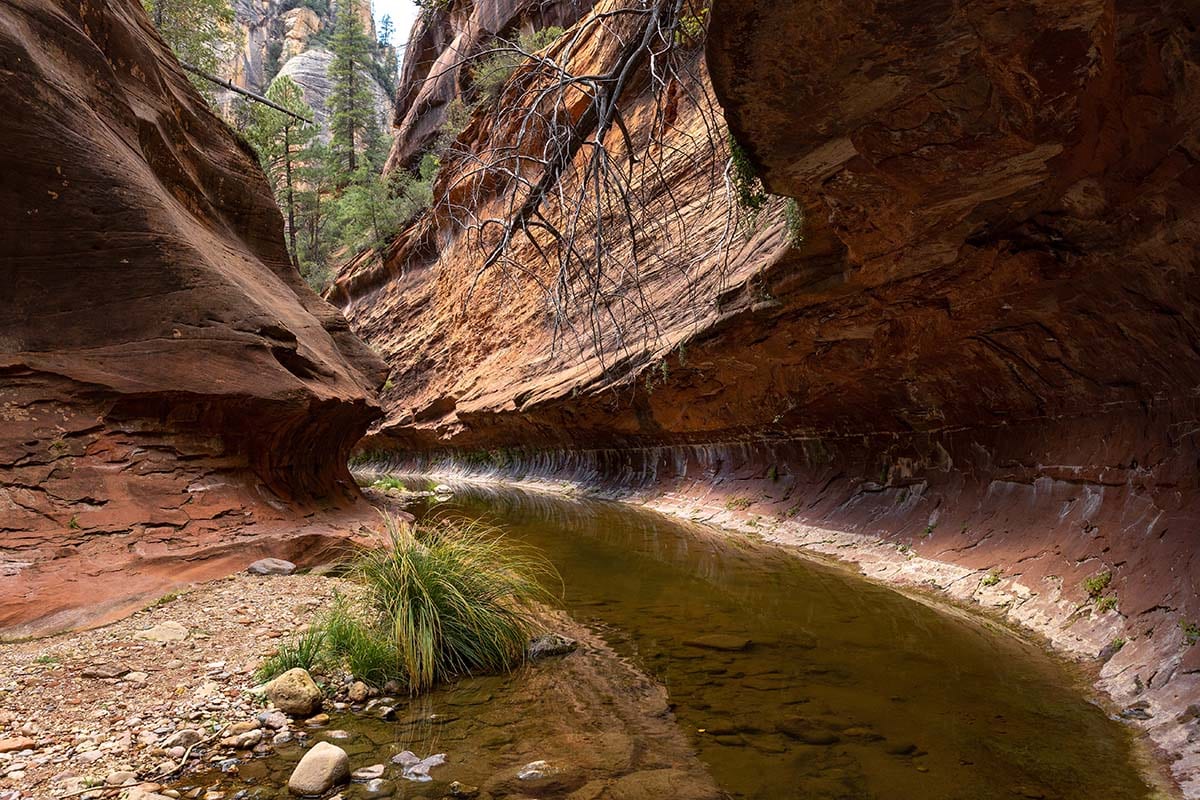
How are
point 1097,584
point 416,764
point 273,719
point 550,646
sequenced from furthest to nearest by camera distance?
point 1097,584 → point 550,646 → point 273,719 → point 416,764

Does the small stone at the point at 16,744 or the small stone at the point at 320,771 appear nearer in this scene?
the small stone at the point at 320,771

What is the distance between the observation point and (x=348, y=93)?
127ft

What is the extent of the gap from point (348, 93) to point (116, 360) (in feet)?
121

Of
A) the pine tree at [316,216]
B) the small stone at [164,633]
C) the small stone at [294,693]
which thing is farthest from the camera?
the pine tree at [316,216]

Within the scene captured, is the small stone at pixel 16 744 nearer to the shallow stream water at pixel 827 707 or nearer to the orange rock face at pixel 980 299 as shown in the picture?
the shallow stream water at pixel 827 707

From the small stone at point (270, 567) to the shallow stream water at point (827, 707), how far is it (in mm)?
2918

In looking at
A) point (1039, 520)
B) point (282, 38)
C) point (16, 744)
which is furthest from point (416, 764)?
point (282, 38)

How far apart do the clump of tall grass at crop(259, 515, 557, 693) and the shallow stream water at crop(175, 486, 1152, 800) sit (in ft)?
0.88

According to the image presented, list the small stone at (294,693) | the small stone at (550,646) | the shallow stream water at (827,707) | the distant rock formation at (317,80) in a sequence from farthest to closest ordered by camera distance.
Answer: the distant rock formation at (317,80)
the small stone at (550,646)
the small stone at (294,693)
the shallow stream water at (827,707)

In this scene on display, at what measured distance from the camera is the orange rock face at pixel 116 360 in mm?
6133

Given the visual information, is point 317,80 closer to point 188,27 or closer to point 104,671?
point 188,27

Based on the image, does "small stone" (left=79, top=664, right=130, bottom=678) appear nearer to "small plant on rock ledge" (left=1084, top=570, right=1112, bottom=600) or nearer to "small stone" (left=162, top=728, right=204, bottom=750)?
"small stone" (left=162, top=728, right=204, bottom=750)

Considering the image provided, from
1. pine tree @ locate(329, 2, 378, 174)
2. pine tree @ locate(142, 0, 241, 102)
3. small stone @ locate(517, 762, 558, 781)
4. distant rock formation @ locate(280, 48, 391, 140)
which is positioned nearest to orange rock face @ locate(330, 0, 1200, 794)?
small stone @ locate(517, 762, 558, 781)

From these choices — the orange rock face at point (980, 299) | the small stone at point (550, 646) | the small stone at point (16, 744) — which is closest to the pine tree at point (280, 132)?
the orange rock face at point (980, 299)
